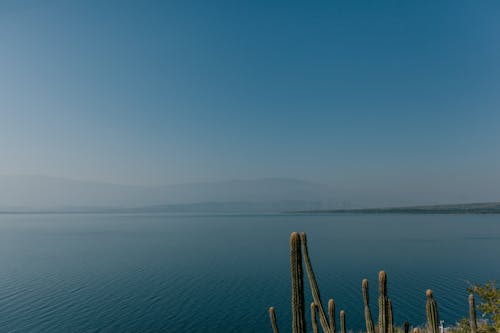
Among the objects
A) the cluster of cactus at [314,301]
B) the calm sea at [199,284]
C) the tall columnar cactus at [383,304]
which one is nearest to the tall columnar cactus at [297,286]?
the cluster of cactus at [314,301]

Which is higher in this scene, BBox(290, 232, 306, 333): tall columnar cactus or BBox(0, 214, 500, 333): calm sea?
BBox(290, 232, 306, 333): tall columnar cactus

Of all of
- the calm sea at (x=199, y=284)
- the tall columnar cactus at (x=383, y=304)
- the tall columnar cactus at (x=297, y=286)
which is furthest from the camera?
the calm sea at (x=199, y=284)

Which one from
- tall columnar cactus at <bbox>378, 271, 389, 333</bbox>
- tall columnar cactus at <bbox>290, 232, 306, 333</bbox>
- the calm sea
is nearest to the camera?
tall columnar cactus at <bbox>290, 232, 306, 333</bbox>

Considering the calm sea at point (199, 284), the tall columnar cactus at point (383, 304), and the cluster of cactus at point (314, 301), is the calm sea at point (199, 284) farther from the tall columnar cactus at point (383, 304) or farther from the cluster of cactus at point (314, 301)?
the tall columnar cactus at point (383, 304)

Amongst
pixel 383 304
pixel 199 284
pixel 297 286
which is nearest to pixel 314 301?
pixel 383 304

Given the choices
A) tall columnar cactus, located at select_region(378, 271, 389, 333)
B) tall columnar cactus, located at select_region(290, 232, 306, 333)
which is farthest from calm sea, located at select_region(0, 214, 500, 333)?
tall columnar cactus, located at select_region(290, 232, 306, 333)

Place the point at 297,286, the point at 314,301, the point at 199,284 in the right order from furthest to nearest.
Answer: the point at 199,284 < the point at 314,301 < the point at 297,286

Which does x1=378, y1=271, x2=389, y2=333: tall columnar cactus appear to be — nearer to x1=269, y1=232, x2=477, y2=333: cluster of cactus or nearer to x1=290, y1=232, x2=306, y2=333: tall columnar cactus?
x1=269, y1=232, x2=477, y2=333: cluster of cactus

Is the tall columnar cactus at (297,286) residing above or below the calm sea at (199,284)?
above

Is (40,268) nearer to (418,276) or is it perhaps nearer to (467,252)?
(418,276)

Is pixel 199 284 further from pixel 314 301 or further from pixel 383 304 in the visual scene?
pixel 383 304

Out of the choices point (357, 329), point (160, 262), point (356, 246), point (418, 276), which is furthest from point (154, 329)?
point (356, 246)

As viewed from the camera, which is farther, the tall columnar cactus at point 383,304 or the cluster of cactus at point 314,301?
the tall columnar cactus at point 383,304

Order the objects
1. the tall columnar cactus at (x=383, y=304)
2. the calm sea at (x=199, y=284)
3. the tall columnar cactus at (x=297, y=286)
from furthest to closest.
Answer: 1. the calm sea at (x=199, y=284)
2. the tall columnar cactus at (x=383, y=304)
3. the tall columnar cactus at (x=297, y=286)
